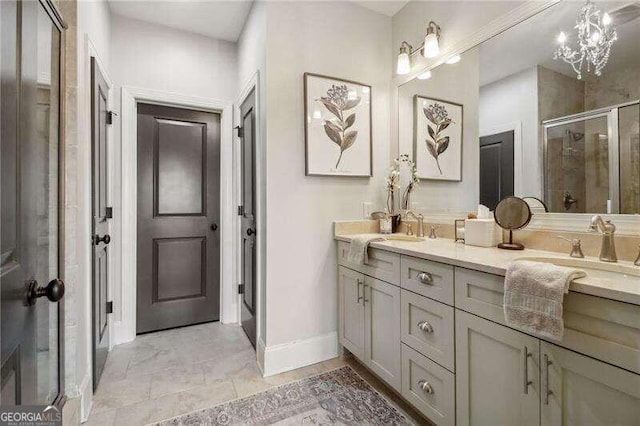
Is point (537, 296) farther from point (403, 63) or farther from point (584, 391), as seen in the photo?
point (403, 63)

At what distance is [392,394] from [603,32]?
2.13m

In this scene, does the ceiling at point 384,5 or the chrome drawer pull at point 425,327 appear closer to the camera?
the chrome drawer pull at point 425,327

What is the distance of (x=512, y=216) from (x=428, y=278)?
64 cm

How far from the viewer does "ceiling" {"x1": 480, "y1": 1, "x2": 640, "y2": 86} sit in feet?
4.09

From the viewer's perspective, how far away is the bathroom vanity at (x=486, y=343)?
84cm

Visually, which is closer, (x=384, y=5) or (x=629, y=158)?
(x=629, y=158)

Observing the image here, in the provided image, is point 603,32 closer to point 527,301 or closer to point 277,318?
point 527,301

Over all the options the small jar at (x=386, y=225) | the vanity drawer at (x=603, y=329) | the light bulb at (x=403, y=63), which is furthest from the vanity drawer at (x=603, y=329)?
the light bulb at (x=403, y=63)

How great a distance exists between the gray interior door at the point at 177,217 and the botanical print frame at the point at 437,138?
187cm

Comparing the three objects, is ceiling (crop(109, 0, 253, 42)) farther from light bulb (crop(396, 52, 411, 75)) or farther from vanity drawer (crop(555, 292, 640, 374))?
vanity drawer (crop(555, 292, 640, 374))

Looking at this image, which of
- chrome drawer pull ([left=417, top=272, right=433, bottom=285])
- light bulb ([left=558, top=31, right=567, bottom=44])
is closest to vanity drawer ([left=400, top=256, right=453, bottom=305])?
chrome drawer pull ([left=417, top=272, right=433, bottom=285])

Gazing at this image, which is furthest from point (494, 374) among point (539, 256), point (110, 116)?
point (110, 116)

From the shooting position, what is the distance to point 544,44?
4.99 feet

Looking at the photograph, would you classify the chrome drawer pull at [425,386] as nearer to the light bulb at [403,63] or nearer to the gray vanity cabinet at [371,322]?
the gray vanity cabinet at [371,322]
